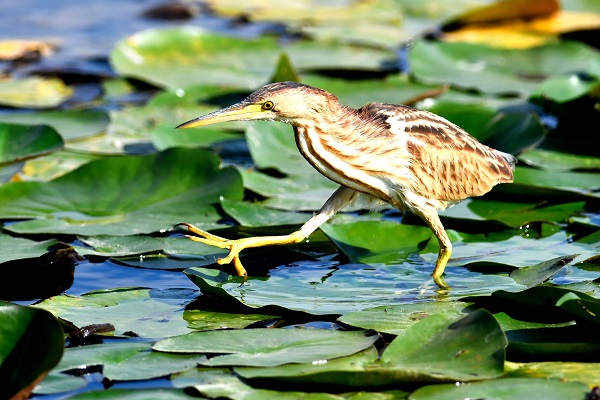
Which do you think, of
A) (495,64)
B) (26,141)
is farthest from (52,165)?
(495,64)

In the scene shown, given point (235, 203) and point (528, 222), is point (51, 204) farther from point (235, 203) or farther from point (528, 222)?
point (528, 222)

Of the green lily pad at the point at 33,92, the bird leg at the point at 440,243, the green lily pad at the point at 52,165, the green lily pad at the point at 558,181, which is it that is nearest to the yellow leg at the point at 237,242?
the bird leg at the point at 440,243

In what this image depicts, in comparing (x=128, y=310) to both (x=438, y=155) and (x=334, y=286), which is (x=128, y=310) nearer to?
(x=334, y=286)

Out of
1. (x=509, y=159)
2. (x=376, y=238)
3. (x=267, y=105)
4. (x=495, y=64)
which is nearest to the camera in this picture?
(x=267, y=105)

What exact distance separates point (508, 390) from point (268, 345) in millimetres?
971

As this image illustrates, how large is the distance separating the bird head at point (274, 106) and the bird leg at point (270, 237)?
1.83ft

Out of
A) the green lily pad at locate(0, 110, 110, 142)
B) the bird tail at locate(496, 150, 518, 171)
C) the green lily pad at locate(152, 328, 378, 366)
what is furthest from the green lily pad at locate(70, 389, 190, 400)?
the green lily pad at locate(0, 110, 110, 142)

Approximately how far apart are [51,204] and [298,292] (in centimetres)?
176

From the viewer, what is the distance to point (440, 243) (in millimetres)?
5391

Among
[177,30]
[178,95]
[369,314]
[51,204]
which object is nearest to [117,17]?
[177,30]

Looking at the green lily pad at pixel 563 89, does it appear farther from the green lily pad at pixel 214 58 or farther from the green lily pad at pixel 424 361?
the green lily pad at pixel 424 361

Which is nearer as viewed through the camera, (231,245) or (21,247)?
(231,245)

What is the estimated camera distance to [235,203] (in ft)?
19.3

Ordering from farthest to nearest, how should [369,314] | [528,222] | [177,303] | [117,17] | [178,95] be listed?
[117,17], [178,95], [528,222], [177,303], [369,314]
